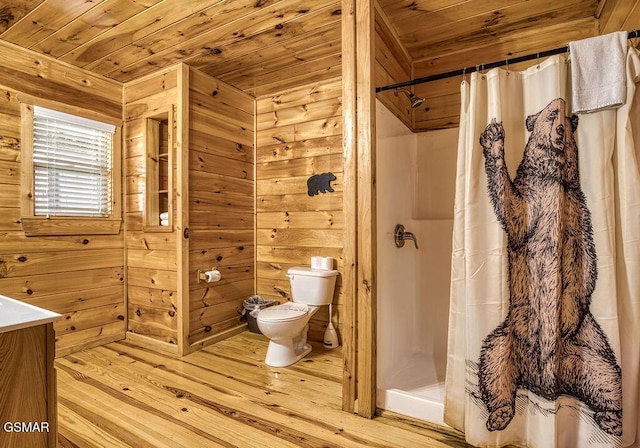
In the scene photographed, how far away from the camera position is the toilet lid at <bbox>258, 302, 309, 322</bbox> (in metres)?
2.34

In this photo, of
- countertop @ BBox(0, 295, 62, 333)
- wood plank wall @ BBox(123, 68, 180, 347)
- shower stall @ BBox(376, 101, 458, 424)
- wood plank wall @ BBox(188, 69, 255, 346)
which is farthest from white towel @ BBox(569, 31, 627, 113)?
wood plank wall @ BBox(123, 68, 180, 347)

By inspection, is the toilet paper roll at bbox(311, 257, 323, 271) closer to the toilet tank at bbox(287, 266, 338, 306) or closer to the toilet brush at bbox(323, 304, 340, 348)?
the toilet tank at bbox(287, 266, 338, 306)

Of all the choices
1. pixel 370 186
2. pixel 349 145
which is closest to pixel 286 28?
pixel 349 145

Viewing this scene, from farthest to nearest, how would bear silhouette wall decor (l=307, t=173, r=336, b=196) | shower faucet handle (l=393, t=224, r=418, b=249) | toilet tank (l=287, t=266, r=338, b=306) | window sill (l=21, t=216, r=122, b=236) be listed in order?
bear silhouette wall decor (l=307, t=173, r=336, b=196) → toilet tank (l=287, t=266, r=338, b=306) → window sill (l=21, t=216, r=122, b=236) → shower faucet handle (l=393, t=224, r=418, b=249)

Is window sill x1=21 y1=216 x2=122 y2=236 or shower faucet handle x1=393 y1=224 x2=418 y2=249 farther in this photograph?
window sill x1=21 y1=216 x2=122 y2=236

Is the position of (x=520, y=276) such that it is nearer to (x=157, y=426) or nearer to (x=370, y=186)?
(x=370, y=186)

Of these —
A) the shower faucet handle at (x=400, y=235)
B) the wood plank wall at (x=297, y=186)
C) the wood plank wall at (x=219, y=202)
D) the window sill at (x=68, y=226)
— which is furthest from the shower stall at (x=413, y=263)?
the window sill at (x=68, y=226)

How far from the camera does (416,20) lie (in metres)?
2.14

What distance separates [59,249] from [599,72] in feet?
11.3

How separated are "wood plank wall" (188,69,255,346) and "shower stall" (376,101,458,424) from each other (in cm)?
158

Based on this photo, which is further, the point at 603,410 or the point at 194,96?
the point at 194,96

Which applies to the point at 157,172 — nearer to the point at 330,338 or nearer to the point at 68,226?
the point at 68,226

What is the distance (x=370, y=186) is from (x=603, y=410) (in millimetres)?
1341

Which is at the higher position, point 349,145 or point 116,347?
point 349,145
